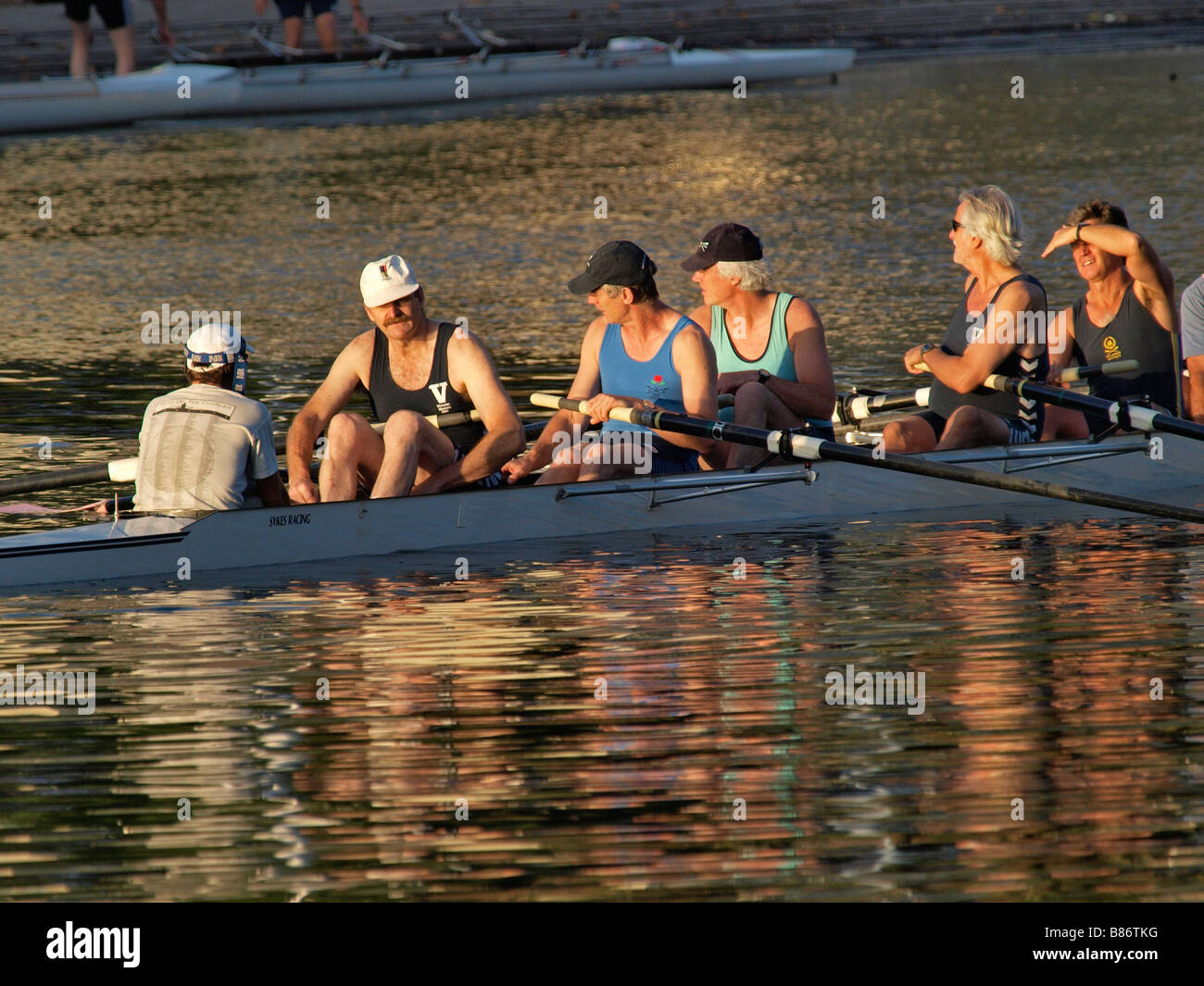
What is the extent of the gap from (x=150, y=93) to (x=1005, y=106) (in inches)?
459

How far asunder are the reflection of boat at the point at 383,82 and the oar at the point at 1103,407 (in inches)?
746

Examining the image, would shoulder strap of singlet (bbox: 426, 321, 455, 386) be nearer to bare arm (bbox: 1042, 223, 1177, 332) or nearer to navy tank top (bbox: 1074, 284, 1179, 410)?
bare arm (bbox: 1042, 223, 1177, 332)

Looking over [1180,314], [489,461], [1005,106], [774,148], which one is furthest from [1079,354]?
[1005,106]

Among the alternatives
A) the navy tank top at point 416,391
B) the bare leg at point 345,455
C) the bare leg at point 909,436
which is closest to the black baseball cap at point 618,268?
the navy tank top at point 416,391

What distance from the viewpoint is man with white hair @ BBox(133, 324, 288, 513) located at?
25.4 ft

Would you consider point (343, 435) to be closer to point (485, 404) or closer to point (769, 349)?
point (485, 404)

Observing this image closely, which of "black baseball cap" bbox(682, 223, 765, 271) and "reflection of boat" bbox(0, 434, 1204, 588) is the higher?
"black baseball cap" bbox(682, 223, 765, 271)

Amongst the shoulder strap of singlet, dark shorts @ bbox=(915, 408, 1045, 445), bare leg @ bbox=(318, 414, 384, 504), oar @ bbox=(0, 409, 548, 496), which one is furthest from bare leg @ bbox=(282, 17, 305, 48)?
bare leg @ bbox=(318, 414, 384, 504)

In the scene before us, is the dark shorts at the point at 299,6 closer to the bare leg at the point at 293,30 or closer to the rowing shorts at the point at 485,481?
the bare leg at the point at 293,30

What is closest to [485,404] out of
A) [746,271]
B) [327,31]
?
[746,271]

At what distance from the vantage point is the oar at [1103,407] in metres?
8.88

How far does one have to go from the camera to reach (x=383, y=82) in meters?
27.5

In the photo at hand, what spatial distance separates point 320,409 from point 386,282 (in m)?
0.73

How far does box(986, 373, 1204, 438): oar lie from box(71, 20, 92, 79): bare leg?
64.0ft
